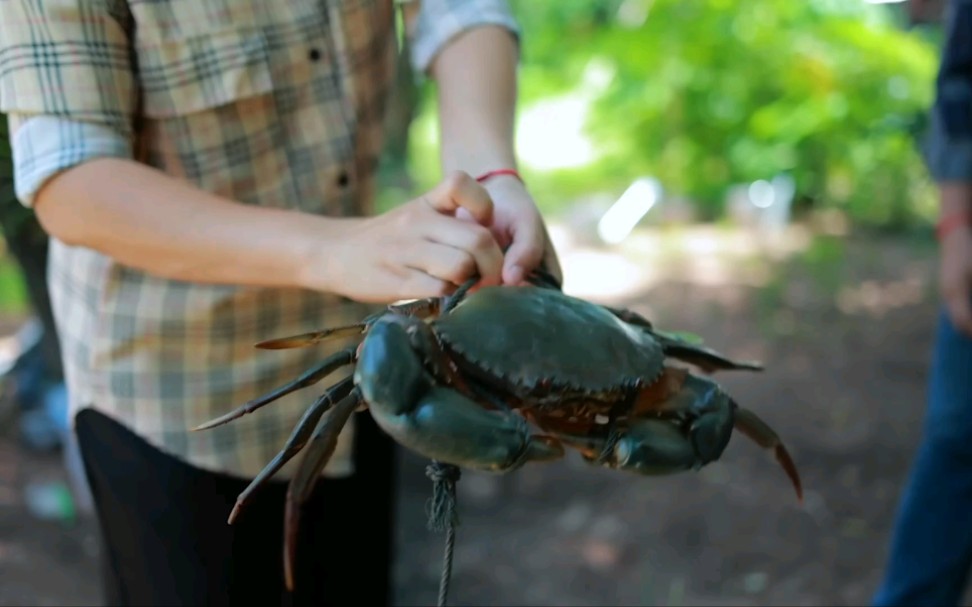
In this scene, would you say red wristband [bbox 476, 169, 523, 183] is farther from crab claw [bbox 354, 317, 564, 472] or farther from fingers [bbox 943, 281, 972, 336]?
fingers [bbox 943, 281, 972, 336]

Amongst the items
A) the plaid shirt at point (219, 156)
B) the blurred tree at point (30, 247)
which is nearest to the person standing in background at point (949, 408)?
the plaid shirt at point (219, 156)

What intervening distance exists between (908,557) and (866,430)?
1977 millimetres

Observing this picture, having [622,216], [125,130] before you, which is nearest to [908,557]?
[125,130]

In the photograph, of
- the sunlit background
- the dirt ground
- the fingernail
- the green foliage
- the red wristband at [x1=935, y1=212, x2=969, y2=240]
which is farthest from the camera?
the green foliage

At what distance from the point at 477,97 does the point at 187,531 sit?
75cm

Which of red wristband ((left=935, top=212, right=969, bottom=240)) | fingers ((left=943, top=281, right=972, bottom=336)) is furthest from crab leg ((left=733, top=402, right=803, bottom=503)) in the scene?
red wristband ((left=935, top=212, right=969, bottom=240))

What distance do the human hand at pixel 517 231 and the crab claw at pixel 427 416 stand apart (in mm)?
239

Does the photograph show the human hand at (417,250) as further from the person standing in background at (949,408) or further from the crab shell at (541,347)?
the person standing in background at (949,408)

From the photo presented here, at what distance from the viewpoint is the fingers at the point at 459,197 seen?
1063mm

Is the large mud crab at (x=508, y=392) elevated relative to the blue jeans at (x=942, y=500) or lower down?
elevated

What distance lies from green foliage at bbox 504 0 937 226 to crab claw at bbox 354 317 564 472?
6.56 m

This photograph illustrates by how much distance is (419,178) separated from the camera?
7.89 m

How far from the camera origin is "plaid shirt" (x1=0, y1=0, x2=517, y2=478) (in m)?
1.21

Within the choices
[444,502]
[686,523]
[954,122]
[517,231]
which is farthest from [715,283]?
[444,502]
